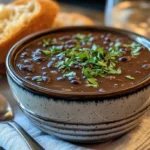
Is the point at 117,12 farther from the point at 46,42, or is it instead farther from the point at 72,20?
the point at 46,42

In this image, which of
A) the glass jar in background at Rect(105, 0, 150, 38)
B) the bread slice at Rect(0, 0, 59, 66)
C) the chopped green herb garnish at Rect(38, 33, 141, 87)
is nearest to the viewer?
the chopped green herb garnish at Rect(38, 33, 141, 87)

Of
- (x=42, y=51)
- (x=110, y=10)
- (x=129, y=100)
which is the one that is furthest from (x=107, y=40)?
(x=110, y=10)

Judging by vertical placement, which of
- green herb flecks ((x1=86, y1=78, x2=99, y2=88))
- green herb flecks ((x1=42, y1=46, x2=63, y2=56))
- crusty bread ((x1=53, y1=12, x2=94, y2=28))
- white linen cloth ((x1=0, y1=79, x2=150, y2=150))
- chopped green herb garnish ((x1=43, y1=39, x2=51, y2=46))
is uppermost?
green herb flecks ((x1=86, y1=78, x2=99, y2=88))

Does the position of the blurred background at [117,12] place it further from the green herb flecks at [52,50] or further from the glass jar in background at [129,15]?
the green herb flecks at [52,50]

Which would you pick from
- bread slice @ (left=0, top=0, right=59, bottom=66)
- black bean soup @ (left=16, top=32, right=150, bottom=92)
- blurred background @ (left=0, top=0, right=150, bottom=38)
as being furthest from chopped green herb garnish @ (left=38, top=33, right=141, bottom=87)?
blurred background @ (left=0, top=0, right=150, bottom=38)

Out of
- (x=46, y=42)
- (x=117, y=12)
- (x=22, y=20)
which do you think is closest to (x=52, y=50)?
(x=46, y=42)

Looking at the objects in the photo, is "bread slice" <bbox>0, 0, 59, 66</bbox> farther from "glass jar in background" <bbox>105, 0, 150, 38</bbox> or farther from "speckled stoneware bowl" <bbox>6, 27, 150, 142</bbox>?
"glass jar in background" <bbox>105, 0, 150, 38</bbox>
